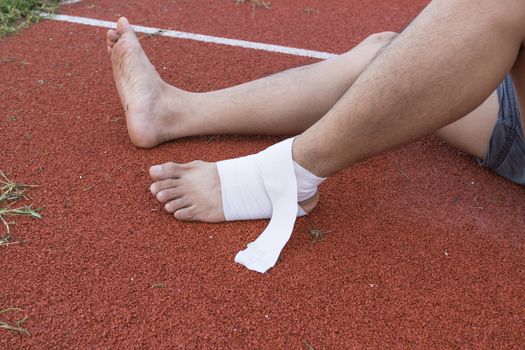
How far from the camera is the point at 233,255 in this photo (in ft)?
4.86

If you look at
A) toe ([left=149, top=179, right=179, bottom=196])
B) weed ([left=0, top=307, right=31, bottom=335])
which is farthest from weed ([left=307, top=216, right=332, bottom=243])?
weed ([left=0, top=307, right=31, bottom=335])

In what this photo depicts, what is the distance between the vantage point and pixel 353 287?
142 cm

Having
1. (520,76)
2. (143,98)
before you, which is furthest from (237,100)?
(520,76)

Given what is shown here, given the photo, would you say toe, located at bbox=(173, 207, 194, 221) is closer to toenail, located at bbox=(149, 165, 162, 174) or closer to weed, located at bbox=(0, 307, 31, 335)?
toenail, located at bbox=(149, 165, 162, 174)


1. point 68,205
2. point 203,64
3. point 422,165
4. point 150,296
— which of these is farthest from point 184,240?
point 203,64

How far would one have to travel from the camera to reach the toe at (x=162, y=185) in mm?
1597

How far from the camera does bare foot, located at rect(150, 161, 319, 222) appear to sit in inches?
61.6

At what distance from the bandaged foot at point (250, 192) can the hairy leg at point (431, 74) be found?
210mm

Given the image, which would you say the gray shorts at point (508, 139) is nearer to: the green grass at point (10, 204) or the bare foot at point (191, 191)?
the bare foot at point (191, 191)

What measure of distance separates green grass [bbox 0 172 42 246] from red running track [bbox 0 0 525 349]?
0.03 m

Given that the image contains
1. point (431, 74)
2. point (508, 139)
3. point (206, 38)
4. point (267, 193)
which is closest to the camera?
point (431, 74)

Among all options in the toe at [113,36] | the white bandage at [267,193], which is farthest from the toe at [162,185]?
the toe at [113,36]

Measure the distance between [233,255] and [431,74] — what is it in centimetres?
66

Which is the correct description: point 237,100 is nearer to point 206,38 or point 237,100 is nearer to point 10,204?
point 10,204
